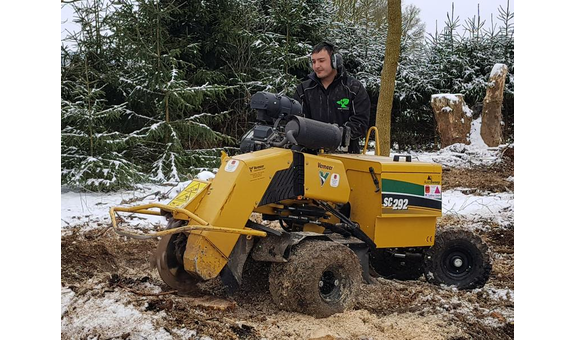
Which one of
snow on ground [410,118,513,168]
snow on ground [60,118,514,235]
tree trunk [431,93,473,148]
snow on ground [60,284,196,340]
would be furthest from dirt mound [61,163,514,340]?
tree trunk [431,93,473,148]

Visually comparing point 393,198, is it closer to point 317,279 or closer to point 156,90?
point 317,279

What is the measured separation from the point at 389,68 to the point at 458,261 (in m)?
4.99

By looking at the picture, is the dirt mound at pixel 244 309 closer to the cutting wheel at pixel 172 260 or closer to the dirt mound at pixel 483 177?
the cutting wheel at pixel 172 260

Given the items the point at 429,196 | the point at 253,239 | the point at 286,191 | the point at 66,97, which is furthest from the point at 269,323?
the point at 66,97

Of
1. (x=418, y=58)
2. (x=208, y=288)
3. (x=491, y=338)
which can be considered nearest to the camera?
(x=491, y=338)

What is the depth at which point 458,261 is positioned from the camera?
18.7 ft

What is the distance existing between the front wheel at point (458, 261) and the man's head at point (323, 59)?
1868mm

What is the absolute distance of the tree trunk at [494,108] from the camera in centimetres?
1382

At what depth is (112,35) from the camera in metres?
10.2

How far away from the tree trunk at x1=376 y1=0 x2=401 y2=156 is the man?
14.2 ft

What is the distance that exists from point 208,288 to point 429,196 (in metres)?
2.11

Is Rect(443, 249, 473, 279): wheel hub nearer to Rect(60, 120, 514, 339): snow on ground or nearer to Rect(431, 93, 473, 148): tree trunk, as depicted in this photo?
Rect(60, 120, 514, 339): snow on ground

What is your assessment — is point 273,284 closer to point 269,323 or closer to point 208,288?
point 269,323

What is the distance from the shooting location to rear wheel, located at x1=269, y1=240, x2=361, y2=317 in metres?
4.28
